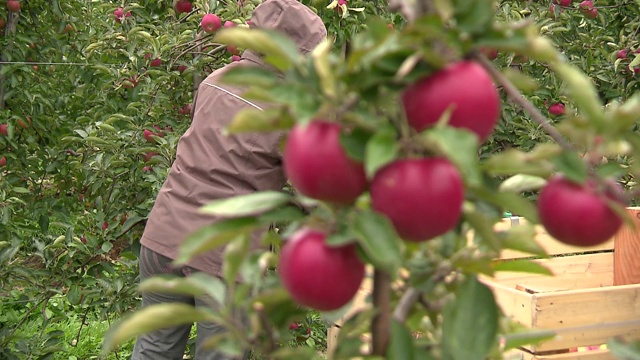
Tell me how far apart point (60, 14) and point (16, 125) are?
68 cm

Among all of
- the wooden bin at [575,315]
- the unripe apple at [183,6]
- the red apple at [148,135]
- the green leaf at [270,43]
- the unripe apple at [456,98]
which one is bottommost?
the wooden bin at [575,315]

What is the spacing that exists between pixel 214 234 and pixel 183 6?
303 centimetres

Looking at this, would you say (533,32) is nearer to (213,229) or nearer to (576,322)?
(213,229)

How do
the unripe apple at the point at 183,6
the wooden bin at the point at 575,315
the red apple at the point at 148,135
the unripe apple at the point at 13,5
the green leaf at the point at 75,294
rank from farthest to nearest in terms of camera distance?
1. the unripe apple at the point at 13,5
2. the unripe apple at the point at 183,6
3. the red apple at the point at 148,135
4. the green leaf at the point at 75,294
5. the wooden bin at the point at 575,315

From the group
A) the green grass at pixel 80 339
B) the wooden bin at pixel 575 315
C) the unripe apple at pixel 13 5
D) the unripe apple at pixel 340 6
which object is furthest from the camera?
the green grass at pixel 80 339

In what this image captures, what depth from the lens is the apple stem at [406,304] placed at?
81cm

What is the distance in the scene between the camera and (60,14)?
412 centimetres

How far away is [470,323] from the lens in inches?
28.3

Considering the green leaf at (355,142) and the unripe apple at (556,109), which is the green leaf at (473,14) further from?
the unripe apple at (556,109)

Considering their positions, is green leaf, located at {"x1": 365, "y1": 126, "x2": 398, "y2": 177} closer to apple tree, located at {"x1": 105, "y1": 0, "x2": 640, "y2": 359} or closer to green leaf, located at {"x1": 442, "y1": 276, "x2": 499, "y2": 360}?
apple tree, located at {"x1": 105, "y1": 0, "x2": 640, "y2": 359}

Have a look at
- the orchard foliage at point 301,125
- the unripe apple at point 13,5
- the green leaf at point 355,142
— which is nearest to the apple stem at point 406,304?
the orchard foliage at point 301,125

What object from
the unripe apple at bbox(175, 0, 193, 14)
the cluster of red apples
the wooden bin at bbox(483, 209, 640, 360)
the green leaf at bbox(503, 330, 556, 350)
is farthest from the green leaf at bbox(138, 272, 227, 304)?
the unripe apple at bbox(175, 0, 193, 14)

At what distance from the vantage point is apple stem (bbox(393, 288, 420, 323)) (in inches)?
32.0

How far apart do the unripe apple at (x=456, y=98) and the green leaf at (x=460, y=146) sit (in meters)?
0.04
